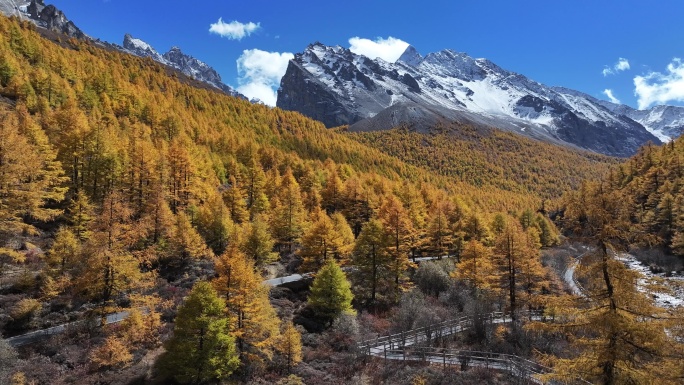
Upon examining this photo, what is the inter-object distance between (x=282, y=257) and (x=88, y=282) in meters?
29.8

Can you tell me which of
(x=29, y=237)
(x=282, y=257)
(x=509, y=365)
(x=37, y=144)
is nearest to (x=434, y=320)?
(x=509, y=365)

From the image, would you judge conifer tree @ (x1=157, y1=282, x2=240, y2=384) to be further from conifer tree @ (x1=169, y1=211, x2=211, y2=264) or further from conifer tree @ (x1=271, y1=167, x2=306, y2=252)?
conifer tree @ (x1=271, y1=167, x2=306, y2=252)

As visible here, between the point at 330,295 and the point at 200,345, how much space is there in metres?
15.7

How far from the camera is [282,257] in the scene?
57.3 metres

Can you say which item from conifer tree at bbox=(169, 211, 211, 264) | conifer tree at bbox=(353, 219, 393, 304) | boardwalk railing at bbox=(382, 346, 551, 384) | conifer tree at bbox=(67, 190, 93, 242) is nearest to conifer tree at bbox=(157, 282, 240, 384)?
boardwalk railing at bbox=(382, 346, 551, 384)

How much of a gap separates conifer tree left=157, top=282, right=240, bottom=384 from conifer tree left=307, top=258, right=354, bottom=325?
12.7 meters

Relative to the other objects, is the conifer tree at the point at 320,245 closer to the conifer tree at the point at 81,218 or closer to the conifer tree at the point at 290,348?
the conifer tree at the point at 290,348

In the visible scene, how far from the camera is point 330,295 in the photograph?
135 feet

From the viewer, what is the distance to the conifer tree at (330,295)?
40.7 m

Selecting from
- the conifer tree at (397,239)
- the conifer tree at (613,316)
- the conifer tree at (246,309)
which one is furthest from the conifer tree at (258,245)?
the conifer tree at (613,316)

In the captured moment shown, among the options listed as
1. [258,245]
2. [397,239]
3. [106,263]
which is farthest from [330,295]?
[106,263]

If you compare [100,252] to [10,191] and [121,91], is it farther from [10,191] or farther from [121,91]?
[121,91]

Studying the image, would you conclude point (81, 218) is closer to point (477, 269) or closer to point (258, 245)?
point (258, 245)

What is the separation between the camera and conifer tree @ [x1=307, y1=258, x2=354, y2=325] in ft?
134
